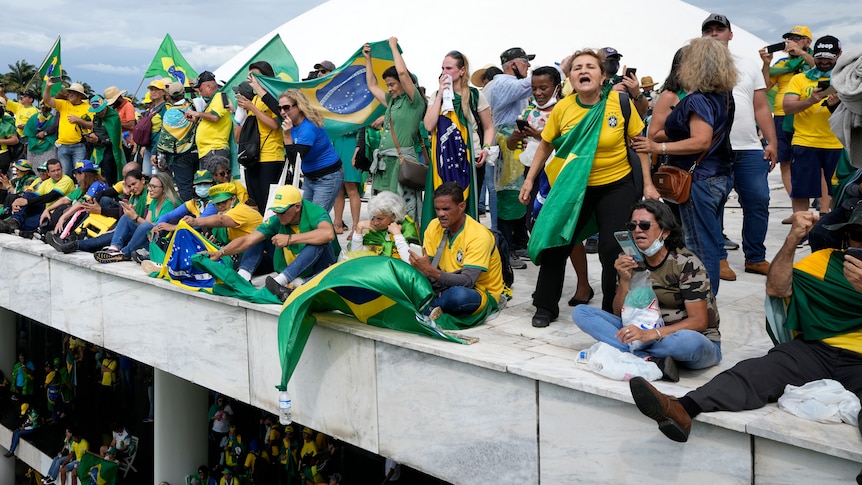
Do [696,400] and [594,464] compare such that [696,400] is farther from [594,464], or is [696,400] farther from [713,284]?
[713,284]

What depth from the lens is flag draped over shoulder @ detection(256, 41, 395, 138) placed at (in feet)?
24.1

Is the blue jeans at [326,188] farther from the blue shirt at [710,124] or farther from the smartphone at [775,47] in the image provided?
the smartphone at [775,47]

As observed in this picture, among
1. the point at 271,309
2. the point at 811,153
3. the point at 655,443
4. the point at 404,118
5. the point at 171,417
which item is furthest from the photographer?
the point at 171,417

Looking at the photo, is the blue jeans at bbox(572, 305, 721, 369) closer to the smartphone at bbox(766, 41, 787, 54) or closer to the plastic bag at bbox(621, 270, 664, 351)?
the plastic bag at bbox(621, 270, 664, 351)

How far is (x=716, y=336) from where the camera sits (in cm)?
383

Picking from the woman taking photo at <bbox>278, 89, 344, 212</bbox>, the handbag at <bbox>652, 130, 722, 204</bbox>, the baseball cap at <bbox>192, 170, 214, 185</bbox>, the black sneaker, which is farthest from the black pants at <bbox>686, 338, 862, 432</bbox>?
the baseball cap at <bbox>192, 170, 214, 185</bbox>

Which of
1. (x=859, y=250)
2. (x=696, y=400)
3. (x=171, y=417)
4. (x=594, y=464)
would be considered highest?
(x=859, y=250)

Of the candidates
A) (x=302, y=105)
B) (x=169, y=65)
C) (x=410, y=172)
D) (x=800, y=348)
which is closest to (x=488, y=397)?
(x=800, y=348)

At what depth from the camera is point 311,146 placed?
259 inches

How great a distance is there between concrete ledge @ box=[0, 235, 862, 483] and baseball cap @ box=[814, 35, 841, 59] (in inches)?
86.8

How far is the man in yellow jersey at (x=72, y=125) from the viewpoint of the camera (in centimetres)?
1013

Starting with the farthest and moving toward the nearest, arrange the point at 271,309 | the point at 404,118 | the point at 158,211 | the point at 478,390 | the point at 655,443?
the point at 158,211
the point at 404,118
the point at 271,309
the point at 478,390
the point at 655,443

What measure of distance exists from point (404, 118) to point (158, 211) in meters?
2.92

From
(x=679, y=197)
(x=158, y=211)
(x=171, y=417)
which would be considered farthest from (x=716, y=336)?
(x=171, y=417)
